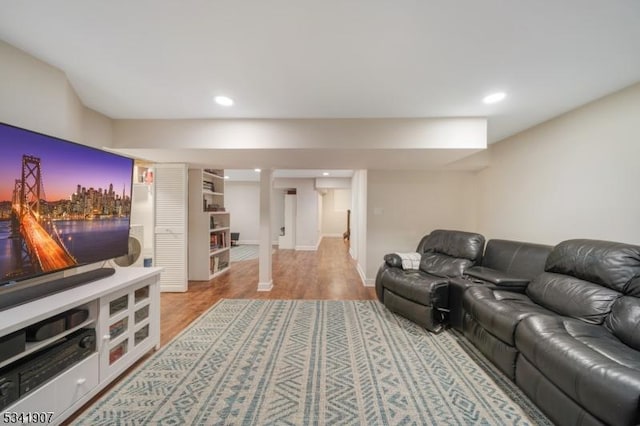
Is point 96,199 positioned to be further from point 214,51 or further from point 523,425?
point 523,425

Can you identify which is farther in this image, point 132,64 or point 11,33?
point 132,64

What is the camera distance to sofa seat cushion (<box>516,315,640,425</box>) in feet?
3.62

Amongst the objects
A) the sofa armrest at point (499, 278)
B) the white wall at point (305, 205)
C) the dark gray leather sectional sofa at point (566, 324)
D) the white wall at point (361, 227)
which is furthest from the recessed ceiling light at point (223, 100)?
the white wall at point (305, 205)

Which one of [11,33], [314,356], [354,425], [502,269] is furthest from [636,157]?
[11,33]

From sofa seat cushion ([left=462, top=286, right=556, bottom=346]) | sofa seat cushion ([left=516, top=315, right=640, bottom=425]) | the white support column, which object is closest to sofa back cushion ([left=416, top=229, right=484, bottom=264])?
sofa seat cushion ([left=462, top=286, right=556, bottom=346])

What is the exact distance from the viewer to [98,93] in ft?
7.22

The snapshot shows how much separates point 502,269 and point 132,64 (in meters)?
4.01

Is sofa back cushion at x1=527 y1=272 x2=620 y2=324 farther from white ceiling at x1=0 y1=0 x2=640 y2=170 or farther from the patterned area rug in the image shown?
white ceiling at x1=0 y1=0 x2=640 y2=170

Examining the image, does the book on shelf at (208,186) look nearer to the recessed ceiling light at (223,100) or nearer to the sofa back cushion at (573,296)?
the recessed ceiling light at (223,100)

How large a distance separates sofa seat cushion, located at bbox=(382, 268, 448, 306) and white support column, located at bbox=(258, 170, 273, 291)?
1.93 meters

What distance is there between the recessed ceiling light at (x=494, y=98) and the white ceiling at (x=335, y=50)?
56 mm

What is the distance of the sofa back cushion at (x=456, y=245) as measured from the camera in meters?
3.10

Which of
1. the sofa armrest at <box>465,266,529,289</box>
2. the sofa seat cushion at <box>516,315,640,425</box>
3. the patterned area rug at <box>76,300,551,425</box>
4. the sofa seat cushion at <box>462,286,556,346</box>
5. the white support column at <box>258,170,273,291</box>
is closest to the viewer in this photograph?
the sofa seat cushion at <box>516,315,640,425</box>

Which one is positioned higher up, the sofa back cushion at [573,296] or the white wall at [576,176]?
the white wall at [576,176]
